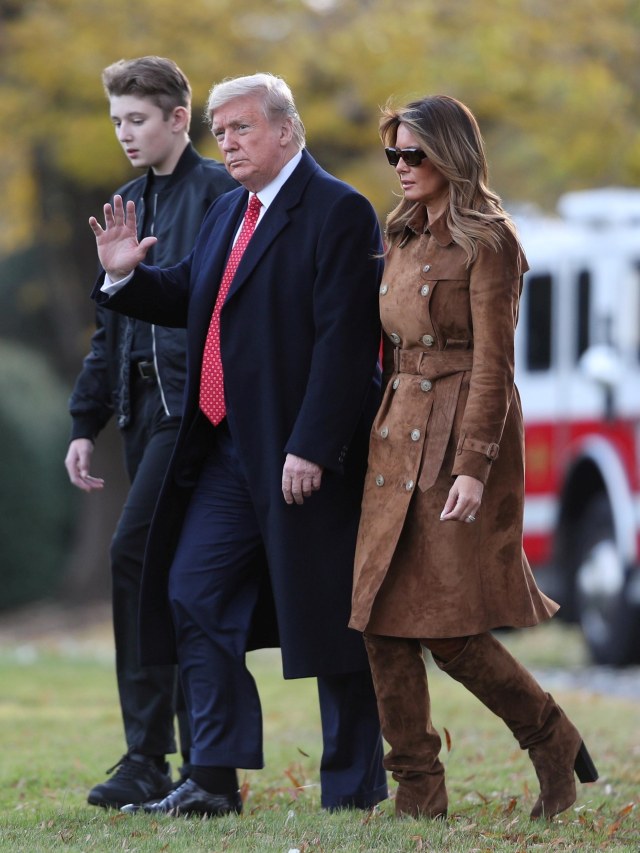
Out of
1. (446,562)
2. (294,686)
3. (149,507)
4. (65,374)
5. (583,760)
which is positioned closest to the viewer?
(446,562)

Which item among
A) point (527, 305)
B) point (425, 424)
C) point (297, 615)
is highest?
point (527, 305)

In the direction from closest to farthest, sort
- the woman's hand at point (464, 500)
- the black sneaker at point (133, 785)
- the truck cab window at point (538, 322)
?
the woman's hand at point (464, 500) → the black sneaker at point (133, 785) → the truck cab window at point (538, 322)

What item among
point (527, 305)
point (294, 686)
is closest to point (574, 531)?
point (527, 305)

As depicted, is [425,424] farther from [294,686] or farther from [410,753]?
[294,686]

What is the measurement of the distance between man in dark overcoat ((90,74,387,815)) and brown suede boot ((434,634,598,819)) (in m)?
0.41

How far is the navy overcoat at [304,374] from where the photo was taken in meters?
4.89

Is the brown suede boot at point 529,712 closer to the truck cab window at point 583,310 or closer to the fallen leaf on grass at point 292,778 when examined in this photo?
the fallen leaf on grass at point 292,778

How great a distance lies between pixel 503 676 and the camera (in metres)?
4.80

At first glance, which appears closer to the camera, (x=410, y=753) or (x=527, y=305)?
(x=410, y=753)

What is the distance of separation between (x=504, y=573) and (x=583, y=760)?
670 millimetres

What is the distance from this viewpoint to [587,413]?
38.3ft

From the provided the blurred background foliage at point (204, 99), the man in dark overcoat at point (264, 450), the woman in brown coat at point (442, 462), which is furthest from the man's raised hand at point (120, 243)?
the blurred background foliage at point (204, 99)

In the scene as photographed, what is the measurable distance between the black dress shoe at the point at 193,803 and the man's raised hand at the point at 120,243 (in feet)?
4.96

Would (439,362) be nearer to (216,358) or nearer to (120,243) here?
(216,358)
